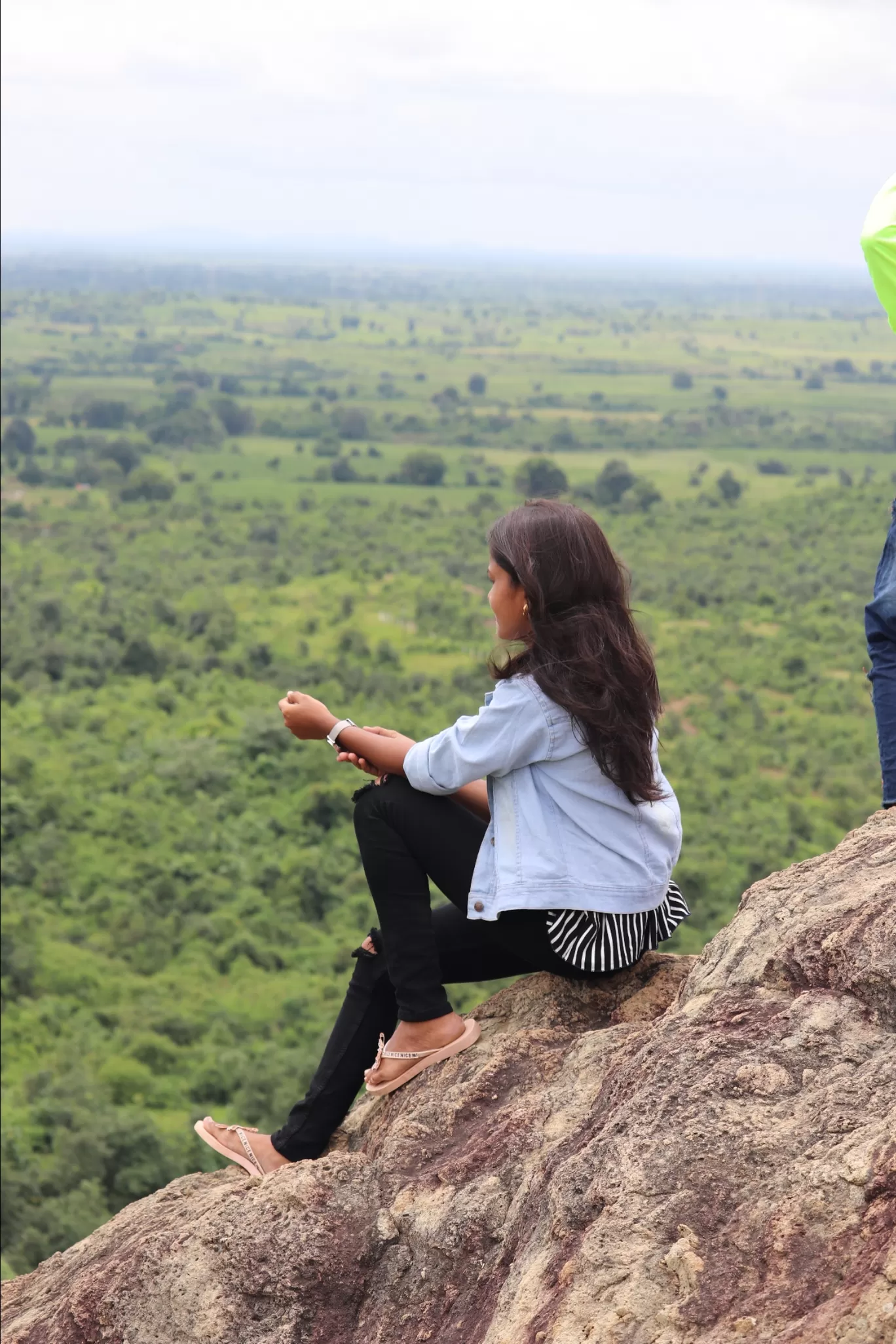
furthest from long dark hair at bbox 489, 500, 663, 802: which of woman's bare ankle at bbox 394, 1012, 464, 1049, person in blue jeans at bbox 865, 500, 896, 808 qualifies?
woman's bare ankle at bbox 394, 1012, 464, 1049

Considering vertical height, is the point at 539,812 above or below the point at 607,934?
above

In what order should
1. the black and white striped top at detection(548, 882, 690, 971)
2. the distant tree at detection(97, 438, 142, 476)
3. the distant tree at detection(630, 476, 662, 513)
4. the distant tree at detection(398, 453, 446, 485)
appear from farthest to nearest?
the distant tree at detection(398, 453, 446, 485)
the distant tree at detection(97, 438, 142, 476)
the distant tree at detection(630, 476, 662, 513)
the black and white striped top at detection(548, 882, 690, 971)

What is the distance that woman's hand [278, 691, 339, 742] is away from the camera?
3.68 metres

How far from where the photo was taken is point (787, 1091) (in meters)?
2.72

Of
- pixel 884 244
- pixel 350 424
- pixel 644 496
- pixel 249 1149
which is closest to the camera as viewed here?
pixel 884 244

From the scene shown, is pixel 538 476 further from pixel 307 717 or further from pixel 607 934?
pixel 607 934

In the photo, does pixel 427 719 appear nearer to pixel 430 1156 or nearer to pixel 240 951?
pixel 240 951

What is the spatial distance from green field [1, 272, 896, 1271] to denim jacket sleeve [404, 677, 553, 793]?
398 inches

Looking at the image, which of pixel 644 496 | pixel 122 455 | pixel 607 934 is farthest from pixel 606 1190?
pixel 122 455

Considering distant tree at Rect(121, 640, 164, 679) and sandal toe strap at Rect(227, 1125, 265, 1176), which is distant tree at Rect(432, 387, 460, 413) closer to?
distant tree at Rect(121, 640, 164, 679)

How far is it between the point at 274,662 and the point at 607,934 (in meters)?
30.2

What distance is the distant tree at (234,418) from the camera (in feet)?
236

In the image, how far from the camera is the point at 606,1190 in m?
2.66

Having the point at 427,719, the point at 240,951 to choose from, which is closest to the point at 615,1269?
the point at 240,951
